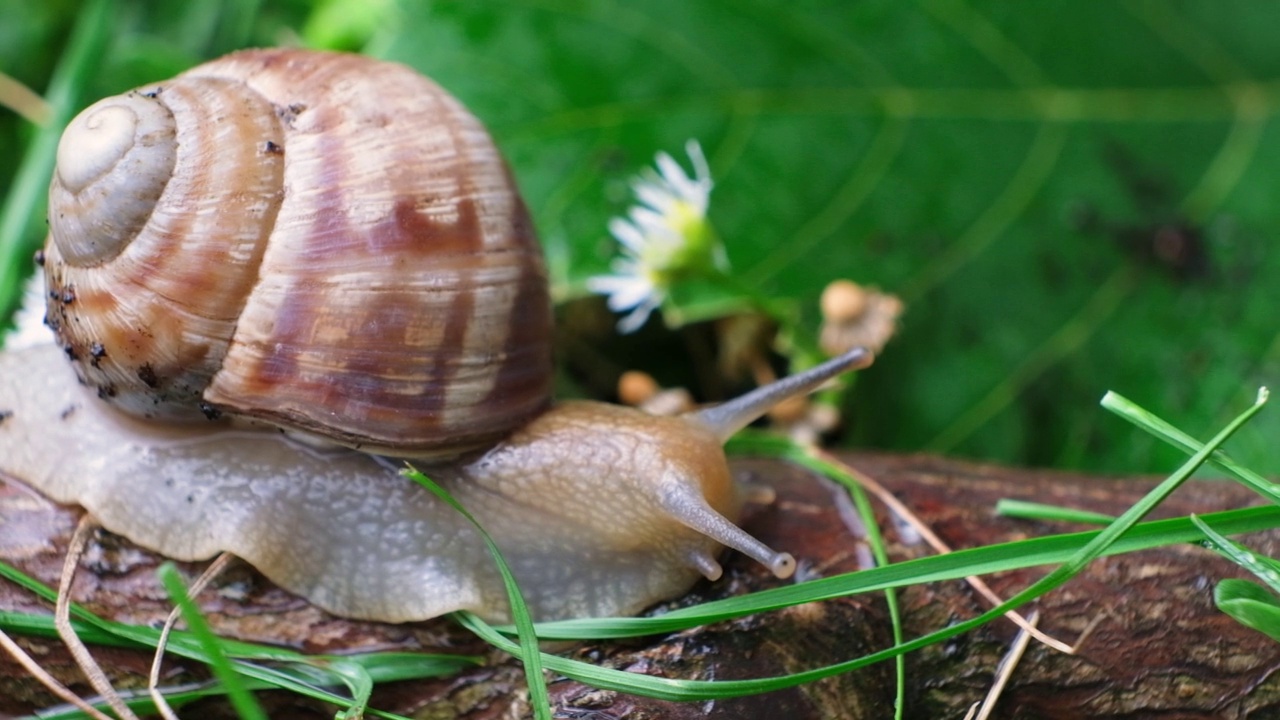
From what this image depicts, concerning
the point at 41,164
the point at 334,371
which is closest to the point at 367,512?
the point at 334,371

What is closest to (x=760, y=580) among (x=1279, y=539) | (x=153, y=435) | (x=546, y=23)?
(x=1279, y=539)

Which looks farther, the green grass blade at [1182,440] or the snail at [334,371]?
the snail at [334,371]

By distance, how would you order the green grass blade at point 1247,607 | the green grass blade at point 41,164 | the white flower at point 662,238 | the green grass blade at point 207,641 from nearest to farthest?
the green grass blade at point 207,641, the green grass blade at point 1247,607, the white flower at point 662,238, the green grass blade at point 41,164

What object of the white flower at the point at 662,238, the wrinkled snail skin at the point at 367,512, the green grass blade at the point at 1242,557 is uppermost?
the white flower at the point at 662,238

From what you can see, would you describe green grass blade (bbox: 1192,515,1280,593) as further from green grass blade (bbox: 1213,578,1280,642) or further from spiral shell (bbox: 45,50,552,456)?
spiral shell (bbox: 45,50,552,456)

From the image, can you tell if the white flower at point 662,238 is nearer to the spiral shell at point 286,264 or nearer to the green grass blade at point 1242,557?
the spiral shell at point 286,264

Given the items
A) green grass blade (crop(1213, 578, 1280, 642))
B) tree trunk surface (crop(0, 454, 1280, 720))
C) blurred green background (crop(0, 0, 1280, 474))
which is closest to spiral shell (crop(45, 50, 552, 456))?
tree trunk surface (crop(0, 454, 1280, 720))

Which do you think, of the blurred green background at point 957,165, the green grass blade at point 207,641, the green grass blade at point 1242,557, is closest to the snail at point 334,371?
the green grass blade at point 207,641
